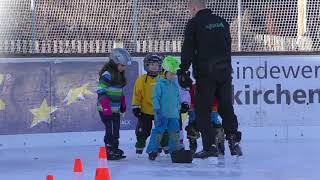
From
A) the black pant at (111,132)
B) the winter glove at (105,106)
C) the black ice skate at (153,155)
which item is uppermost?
the winter glove at (105,106)

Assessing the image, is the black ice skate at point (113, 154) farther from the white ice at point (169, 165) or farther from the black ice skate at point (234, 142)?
the black ice skate at point (234, 142)

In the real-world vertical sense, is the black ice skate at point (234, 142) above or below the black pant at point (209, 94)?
below

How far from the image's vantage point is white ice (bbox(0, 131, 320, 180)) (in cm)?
776

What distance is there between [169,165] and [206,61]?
122 centimetres

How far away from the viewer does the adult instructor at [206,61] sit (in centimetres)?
819

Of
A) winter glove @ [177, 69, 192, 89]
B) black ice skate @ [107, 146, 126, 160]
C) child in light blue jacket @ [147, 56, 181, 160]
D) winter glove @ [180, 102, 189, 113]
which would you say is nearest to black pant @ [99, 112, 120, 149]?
black ice skate @ [107, 146, 126, 160]

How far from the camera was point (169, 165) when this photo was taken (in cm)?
856

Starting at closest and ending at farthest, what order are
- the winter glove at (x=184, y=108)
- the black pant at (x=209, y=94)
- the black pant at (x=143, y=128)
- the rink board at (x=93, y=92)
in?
1. the black pant at (x=209, y=94)
2. the winter glove at (x=184, y=108)
3. the black pant at (x=143, y=128)
4. the rink board at (x=93, y=92)

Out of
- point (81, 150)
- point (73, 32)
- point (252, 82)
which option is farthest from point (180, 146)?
point (73, 32)

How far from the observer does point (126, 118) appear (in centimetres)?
1119

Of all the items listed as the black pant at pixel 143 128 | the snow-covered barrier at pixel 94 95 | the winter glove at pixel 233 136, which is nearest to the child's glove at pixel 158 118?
the black pant at pixel 143 128

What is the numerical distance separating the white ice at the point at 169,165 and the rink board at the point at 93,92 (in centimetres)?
43

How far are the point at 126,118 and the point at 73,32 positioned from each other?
2.02 meters

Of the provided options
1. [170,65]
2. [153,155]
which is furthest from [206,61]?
[153,155]
